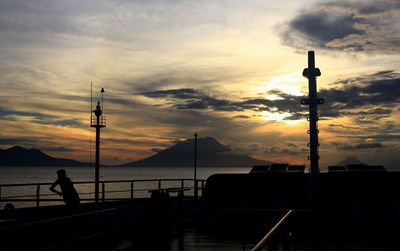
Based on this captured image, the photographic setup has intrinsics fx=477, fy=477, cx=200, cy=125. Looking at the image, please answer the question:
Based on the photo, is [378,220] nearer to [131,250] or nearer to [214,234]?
[214,234]

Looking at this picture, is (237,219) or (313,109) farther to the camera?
(313,109)

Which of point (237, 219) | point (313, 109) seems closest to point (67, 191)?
point (237, 219)

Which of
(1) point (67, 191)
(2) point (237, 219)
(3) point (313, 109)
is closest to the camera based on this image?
(1) point (67, 191)

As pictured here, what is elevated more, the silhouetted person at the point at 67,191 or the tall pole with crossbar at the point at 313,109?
the tall pole with crossbar at the point at 313,109

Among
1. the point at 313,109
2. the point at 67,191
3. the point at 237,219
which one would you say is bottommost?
the point at 237,219

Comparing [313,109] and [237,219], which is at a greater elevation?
[313,109]

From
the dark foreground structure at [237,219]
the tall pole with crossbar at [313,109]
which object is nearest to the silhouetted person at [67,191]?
the dark foreground structure at [237,219]

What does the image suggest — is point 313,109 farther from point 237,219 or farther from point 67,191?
point 67,191

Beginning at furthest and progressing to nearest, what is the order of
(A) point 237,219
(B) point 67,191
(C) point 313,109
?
(C) point 313,109
(A) point 237,219
(B) point 67,191

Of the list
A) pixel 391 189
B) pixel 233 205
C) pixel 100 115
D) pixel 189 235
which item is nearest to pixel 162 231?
pixel 189 235

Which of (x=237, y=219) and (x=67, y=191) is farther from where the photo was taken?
(x=237, y=219)

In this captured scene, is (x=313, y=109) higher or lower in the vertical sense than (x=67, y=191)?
higher

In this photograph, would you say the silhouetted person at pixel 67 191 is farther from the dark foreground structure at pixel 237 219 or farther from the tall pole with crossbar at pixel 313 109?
the tall pole with crossbar at pixel 313 109

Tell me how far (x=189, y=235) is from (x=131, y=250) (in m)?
3.41
